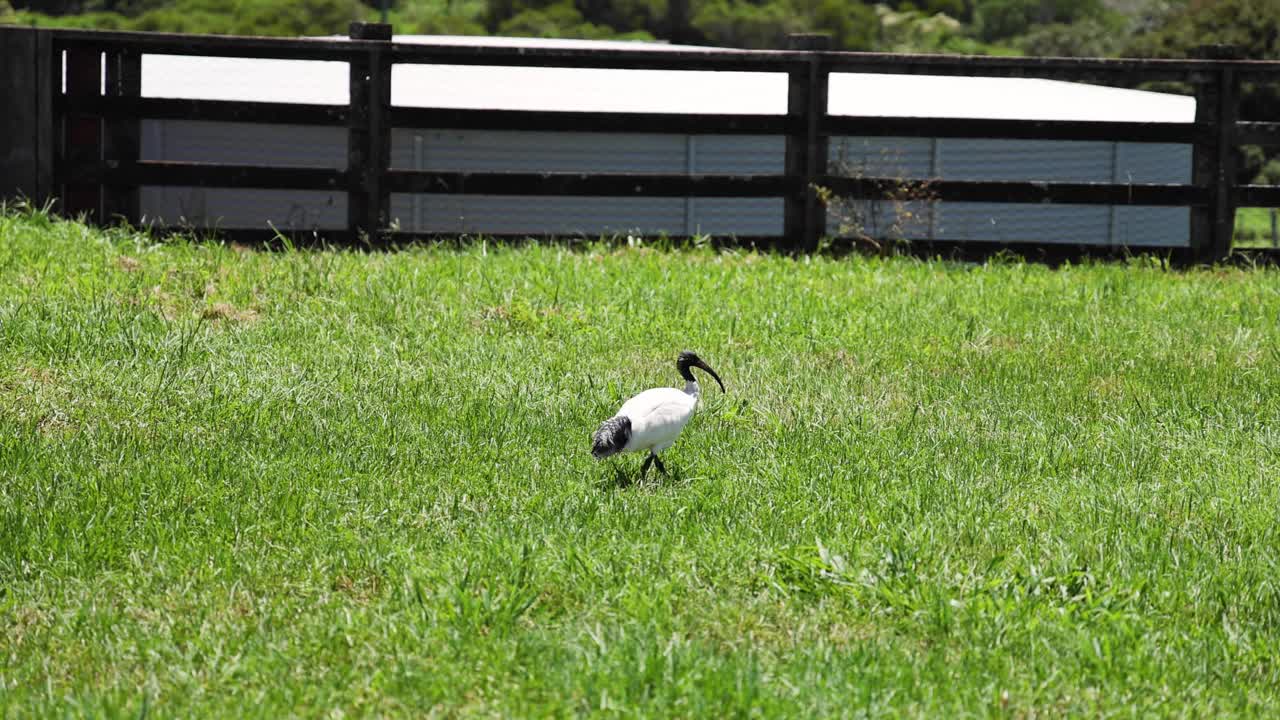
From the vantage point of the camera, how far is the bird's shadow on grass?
5762 mm

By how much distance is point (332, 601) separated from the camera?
177 inches

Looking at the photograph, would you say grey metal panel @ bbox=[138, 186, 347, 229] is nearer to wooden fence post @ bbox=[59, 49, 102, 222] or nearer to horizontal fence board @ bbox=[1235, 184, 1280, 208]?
wooden fence post @ bbox=[59, 49, 102, 222]

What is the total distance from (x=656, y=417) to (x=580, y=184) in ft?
20.8

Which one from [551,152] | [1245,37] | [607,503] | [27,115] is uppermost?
[1245,37]

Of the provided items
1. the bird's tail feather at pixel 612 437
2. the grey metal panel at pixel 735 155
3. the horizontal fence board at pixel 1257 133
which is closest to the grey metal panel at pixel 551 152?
the grey metal panel at pixel 735 155

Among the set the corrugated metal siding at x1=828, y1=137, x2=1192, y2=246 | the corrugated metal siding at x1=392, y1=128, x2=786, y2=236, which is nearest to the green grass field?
the corrugated metal siding at x1=392, y1=128, x2=786, y2=236

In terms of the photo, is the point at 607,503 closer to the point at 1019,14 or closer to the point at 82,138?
the point at 82,138

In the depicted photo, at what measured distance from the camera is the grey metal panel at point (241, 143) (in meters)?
15.2

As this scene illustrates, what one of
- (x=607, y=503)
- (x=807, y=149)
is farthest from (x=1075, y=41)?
(x=607, y=503)

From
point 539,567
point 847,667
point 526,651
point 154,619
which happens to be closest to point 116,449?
point 154,619

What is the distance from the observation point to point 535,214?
16234 millimetres

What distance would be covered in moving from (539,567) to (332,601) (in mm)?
635

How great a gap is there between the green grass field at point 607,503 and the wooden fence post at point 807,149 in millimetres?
2180

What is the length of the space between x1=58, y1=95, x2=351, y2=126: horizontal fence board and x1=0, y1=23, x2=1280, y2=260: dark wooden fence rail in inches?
0.5
